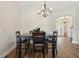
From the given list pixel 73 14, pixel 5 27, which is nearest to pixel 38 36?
pixel 5 27

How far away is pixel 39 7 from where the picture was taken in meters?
7.48

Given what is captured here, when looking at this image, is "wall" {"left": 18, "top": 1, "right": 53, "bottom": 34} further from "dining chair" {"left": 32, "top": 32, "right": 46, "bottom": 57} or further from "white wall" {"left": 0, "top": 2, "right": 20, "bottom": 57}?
"dining chair" {"left": 32, "top": 32, "right": 46, "bottom": 57}

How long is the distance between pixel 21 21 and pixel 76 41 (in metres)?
4.10

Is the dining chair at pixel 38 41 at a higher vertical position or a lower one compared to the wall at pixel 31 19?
lower

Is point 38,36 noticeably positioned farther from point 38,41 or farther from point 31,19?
point 31,19

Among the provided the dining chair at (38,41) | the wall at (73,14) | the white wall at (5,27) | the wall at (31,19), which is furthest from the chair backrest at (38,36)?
the wall at (73,14)

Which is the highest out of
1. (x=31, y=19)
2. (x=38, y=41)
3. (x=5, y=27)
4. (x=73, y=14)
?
(x=73, y=14)

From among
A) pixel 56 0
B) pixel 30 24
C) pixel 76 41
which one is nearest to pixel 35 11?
pixel 30 24

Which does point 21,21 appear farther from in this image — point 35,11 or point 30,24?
point 35,11

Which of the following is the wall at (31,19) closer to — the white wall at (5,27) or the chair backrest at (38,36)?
the white wall at (5,27)

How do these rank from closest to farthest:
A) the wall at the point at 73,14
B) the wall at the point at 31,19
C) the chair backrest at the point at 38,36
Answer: the chair backrest at the point at 38,36 → the wall at the point at 31,19 → the wall at the point at 73,14

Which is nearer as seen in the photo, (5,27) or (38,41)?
(38,41)

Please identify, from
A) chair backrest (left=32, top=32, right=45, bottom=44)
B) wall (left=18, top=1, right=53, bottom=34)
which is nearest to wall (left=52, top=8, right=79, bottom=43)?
wall (left=18, top=1, right=53, bottom=34)

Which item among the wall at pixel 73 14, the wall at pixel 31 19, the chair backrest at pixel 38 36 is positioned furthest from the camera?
the wall at pixel 73 14
